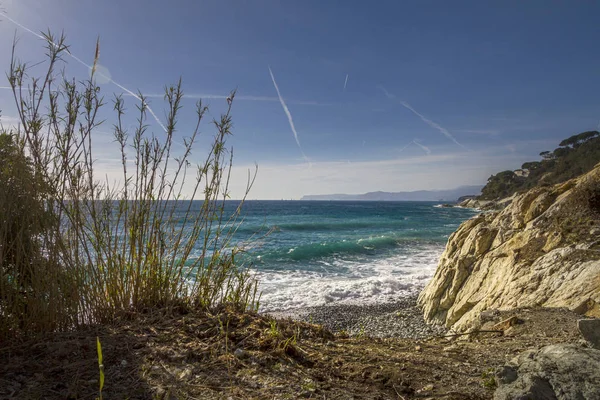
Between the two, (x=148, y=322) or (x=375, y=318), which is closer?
(x=148, y=322)

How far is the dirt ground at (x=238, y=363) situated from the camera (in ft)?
6.81

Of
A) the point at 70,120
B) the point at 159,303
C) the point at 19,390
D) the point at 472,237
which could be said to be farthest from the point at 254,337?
the point at 472,237

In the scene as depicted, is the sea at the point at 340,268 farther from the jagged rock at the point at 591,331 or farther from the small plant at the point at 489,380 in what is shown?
the jagged rock at the point at 591,331

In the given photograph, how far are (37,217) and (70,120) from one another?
85cm

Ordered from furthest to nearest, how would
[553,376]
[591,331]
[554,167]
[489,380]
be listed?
[554,167] < [591,331] < [489,380] < [553,376]

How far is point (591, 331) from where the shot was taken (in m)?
2.59

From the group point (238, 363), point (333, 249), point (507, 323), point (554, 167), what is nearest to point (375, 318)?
point (507, 323)

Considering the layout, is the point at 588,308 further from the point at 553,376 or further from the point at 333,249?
the point at 333,249

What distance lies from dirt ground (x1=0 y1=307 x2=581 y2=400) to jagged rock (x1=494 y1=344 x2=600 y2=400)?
0.21 m

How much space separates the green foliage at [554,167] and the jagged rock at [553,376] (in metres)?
41.7

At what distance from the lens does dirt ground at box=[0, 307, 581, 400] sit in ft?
6.81

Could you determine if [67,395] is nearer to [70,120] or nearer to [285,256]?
[70,120]

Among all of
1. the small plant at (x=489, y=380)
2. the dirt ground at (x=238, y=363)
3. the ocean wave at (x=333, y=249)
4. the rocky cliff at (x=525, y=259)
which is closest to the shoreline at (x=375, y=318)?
the rocky cliff at (x=525, y=259)

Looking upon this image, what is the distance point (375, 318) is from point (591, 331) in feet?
21.2
